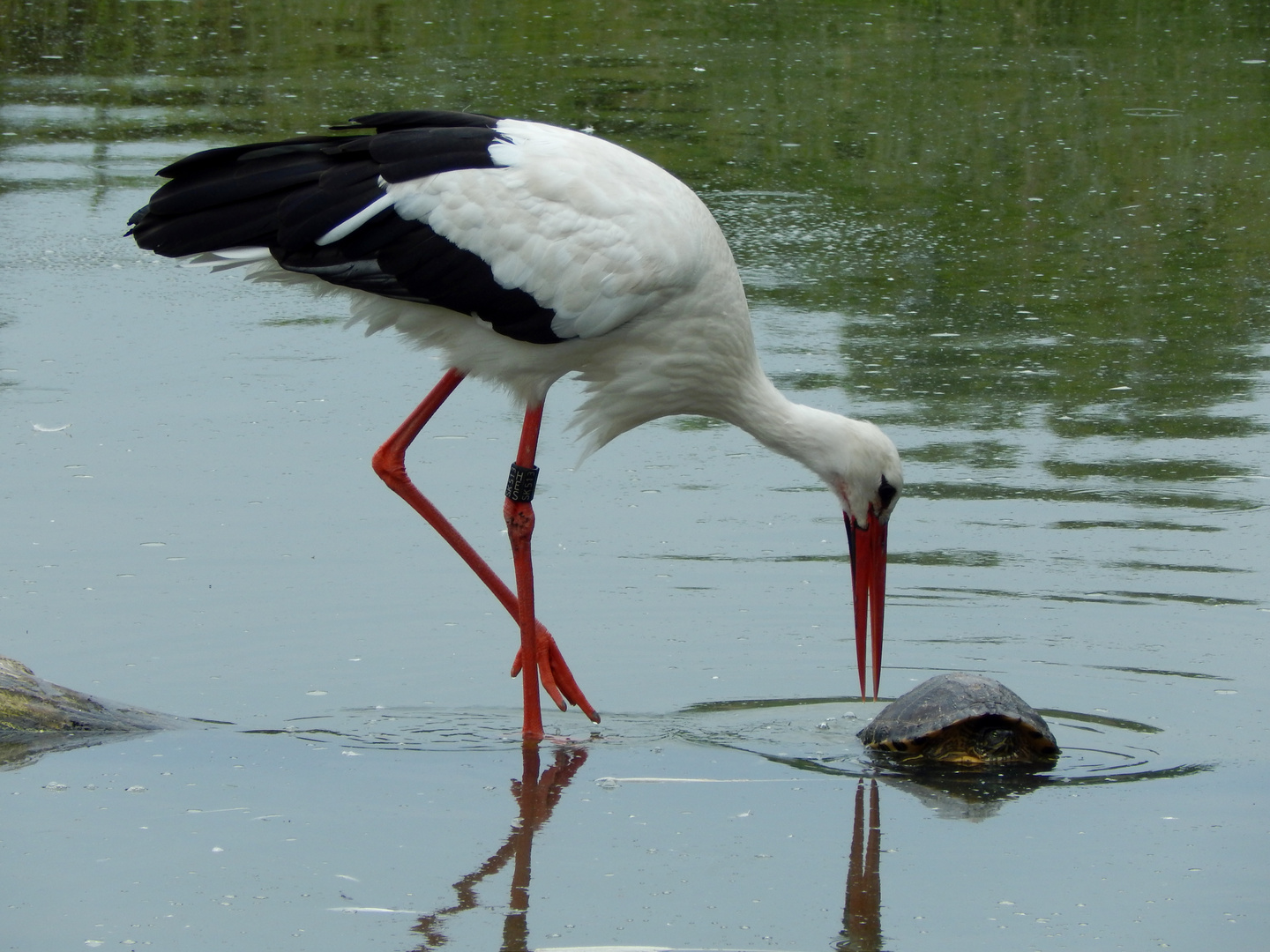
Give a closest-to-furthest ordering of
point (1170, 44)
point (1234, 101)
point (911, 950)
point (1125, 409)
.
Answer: point (911, 950) → point (1125, 409) → point (1234, 101) → point (1170, 44)

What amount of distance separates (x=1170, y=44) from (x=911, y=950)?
47.4 feet

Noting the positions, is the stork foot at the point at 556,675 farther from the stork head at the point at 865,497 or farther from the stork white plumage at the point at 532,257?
the stork head at the point at 865,497

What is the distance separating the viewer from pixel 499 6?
734 inches

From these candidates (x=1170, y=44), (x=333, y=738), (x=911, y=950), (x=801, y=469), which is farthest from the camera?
(x=1170, y=44)

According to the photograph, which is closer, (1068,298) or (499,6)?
(1068,298)

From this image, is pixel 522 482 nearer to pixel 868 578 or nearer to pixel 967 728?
pixel 868 578

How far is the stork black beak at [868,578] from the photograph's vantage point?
16.9 feet

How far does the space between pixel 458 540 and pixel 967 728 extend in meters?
1.85

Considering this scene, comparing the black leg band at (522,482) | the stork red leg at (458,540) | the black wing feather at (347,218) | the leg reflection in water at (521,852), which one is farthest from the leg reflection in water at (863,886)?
the black wing feather at (347,218)

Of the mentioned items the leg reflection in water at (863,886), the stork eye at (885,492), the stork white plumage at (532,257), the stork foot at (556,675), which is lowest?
the stork foot at (556,675)

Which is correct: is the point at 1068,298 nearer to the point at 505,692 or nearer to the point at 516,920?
the point at 505,692

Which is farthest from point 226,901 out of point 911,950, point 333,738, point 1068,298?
point 1068,298

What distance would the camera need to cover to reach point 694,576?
5.77 meters

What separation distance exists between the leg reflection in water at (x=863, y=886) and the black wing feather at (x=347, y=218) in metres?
1.82
